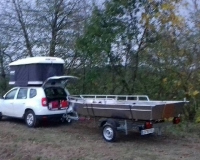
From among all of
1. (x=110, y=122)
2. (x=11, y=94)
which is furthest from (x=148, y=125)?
(x=11, y=94)

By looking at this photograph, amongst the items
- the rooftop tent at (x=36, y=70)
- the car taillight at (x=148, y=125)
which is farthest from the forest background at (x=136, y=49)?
the car taillight at (x=148, y=125)

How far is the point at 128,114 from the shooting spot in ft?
39.8

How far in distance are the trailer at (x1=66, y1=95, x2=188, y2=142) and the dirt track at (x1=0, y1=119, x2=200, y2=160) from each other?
416mm

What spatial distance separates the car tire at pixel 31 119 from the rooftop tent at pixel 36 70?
103cm

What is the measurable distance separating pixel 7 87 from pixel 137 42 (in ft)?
26.9

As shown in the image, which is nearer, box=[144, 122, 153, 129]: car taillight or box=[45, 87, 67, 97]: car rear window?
box=[144, 122, 153, 129]: car taillight

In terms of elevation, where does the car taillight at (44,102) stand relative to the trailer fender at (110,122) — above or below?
above

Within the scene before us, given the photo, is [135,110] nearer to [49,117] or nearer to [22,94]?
[49,117]

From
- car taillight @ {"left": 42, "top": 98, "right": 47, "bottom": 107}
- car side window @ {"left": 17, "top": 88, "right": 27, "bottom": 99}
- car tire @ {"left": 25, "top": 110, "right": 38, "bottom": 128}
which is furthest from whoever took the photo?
car side window @ {"left": 17, "top": 88, "right": 27, "bottom": 99}

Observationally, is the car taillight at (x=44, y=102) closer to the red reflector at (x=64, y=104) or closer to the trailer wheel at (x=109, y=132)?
the red reflector at (x=64, y=104)

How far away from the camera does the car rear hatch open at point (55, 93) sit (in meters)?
15.2

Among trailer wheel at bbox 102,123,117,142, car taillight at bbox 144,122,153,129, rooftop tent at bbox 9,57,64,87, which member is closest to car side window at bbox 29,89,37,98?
rooftop tent at bbox 9,57,64,87

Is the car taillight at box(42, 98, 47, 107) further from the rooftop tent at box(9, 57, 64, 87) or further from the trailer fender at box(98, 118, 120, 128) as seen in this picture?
the trailer fender at box(98, 118, 120, 128)

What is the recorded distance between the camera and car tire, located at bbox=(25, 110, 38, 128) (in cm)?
1539
